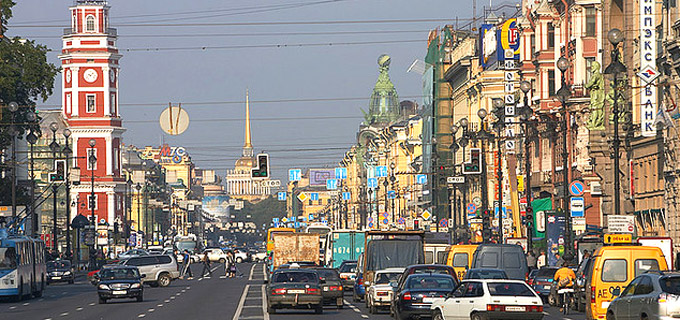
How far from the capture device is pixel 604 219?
72875 millimetres

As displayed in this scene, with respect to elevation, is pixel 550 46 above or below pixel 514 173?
above

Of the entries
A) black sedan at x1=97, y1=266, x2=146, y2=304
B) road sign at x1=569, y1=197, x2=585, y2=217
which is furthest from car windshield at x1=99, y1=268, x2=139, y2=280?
road sign at x1=569, y1=197, x2=585, y2=217

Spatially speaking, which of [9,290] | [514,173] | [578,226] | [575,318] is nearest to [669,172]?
[578,226]

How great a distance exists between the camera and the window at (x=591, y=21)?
75438 mm

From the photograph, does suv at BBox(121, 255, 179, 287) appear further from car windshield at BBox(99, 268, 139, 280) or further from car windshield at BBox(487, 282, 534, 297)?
car windshield at BBox(487, 282, 534, 297)

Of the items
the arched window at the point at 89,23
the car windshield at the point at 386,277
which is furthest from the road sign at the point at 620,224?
the arched window at the point at 89,23

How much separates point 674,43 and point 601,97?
1514 centimetres

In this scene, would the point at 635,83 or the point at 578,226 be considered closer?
the point at 578,226

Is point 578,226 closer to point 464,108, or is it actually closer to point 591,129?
point 591,129

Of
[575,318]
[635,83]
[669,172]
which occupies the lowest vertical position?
[575,318]

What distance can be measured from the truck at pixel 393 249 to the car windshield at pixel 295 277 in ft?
30.6

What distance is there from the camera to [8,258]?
52.2 meters

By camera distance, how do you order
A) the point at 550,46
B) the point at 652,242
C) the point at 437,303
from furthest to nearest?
1. the point at 550,46
2. the point at 652,242
3. the point at 437,303

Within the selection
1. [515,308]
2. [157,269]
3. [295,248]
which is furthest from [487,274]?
[295,248]
